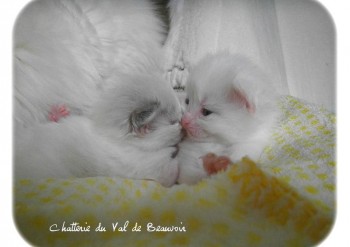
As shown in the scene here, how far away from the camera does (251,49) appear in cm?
123

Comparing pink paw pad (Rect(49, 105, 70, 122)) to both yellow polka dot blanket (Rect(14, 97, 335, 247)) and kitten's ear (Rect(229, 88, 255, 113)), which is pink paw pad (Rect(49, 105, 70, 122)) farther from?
kitten's ear (Rect(229, 88, 255, 113))

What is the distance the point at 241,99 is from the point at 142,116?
30cm

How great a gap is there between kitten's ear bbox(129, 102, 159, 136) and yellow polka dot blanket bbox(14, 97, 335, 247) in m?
0.18

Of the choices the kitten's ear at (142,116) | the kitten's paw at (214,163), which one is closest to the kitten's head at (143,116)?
the kitten's ear at (142,116)

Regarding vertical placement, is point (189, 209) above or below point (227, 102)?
below

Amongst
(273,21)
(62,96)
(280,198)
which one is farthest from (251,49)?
(62,96)

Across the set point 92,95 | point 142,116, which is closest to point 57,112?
point 92,95

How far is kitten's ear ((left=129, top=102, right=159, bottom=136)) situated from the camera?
114 centimetres

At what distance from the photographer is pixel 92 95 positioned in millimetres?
1244

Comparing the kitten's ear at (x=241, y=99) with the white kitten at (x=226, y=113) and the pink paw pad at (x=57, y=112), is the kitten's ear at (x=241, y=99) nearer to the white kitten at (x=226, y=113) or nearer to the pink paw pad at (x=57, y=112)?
the white kitten at (x=226, y=113)

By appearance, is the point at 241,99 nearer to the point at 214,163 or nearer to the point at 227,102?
the point at 227,102

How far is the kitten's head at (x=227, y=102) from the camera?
1.13m

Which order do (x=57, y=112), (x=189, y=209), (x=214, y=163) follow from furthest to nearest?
(x=57, y=112), (x=214, y=163), (x=189, y=209)

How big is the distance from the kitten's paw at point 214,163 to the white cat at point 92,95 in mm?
93
